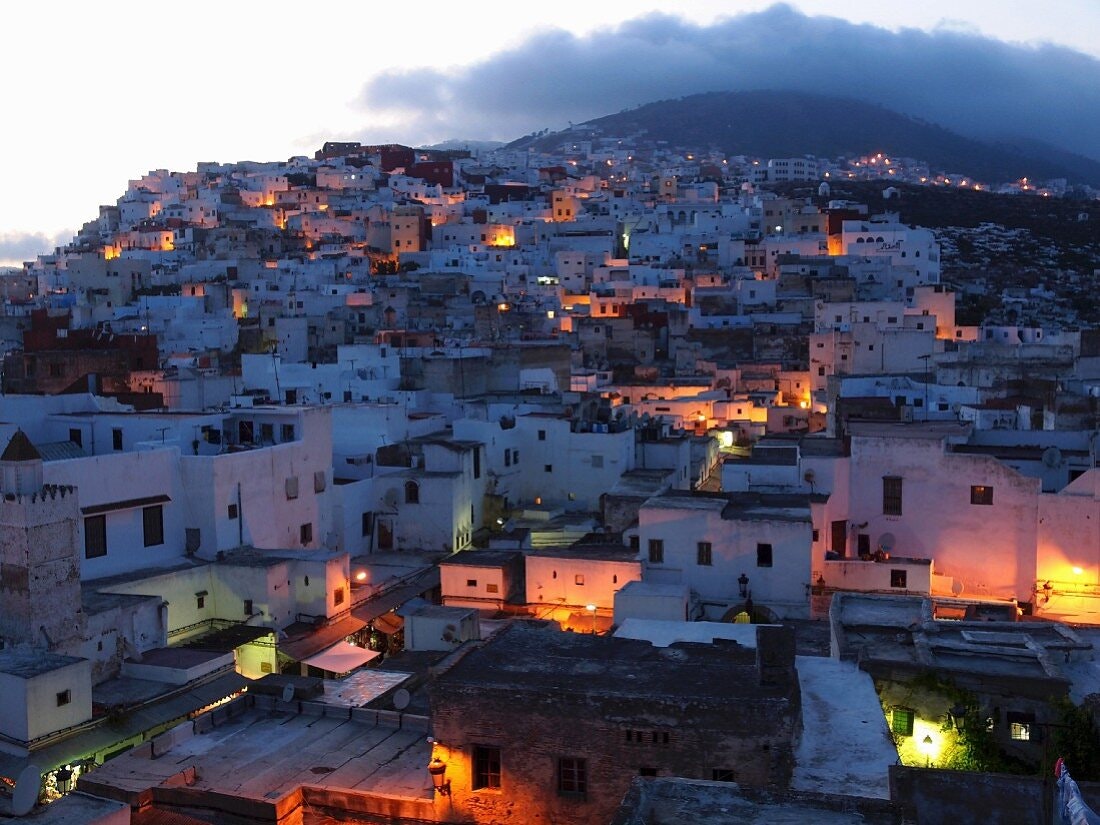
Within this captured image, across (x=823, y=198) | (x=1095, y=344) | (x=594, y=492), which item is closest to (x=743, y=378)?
(x=1095, y=344)

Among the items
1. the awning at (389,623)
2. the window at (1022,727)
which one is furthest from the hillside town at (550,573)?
the awning at (389,623)

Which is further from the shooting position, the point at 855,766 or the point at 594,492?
the point at 594,492

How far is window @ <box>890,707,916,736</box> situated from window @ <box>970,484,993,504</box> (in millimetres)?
10096

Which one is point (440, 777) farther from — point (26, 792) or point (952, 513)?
point (952, 513)

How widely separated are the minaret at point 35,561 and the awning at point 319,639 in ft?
11.4

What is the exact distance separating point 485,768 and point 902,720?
474cm

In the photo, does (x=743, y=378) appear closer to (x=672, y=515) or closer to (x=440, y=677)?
(x=672, y=515)

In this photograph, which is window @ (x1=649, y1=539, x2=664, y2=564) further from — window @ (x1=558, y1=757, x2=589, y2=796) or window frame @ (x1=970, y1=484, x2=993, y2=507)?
window @ (x1=558, y1=757, x2=589, y2=796)

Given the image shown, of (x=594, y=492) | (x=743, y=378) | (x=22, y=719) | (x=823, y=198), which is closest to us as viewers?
(x=22, y=719)

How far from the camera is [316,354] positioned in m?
49.3

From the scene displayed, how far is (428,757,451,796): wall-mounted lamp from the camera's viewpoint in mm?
10625

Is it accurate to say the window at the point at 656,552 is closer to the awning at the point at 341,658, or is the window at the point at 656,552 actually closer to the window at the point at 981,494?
the awning at the point at 341,658

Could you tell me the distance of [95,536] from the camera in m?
19.0

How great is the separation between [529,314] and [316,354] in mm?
10821
